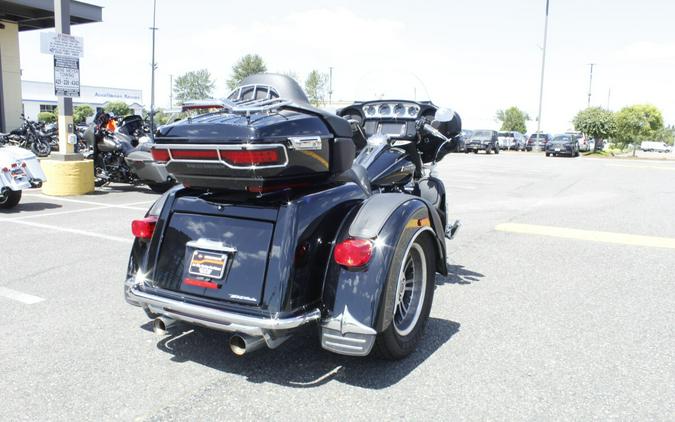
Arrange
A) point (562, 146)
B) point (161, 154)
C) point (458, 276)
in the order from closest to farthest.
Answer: point (161, 154), point (458, 276), point (562, 146)

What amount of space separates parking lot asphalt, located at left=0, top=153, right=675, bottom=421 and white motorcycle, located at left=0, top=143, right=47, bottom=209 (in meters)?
1.99

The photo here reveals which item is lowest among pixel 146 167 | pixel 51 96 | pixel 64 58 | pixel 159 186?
pixel 159 186

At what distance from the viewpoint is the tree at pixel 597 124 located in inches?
1713

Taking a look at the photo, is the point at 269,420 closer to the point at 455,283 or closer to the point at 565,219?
the point at 455,283

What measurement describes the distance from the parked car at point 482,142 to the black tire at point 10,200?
98.2 feet

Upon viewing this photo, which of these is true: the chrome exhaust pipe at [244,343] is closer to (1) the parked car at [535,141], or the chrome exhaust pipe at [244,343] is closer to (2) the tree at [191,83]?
(1) the parked car at [535,141]

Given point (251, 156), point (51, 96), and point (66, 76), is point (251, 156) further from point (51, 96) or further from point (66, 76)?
point (51, 96)

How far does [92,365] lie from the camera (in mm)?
3230

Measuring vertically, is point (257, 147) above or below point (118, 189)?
above

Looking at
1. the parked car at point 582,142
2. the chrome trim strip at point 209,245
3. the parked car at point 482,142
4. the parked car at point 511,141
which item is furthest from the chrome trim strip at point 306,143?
the parked car at point 511,141

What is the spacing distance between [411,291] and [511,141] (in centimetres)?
4428

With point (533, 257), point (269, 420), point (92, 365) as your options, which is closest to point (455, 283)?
point (533, 257)

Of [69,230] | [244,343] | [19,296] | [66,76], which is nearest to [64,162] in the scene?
[66,76]

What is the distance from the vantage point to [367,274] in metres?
3.01
